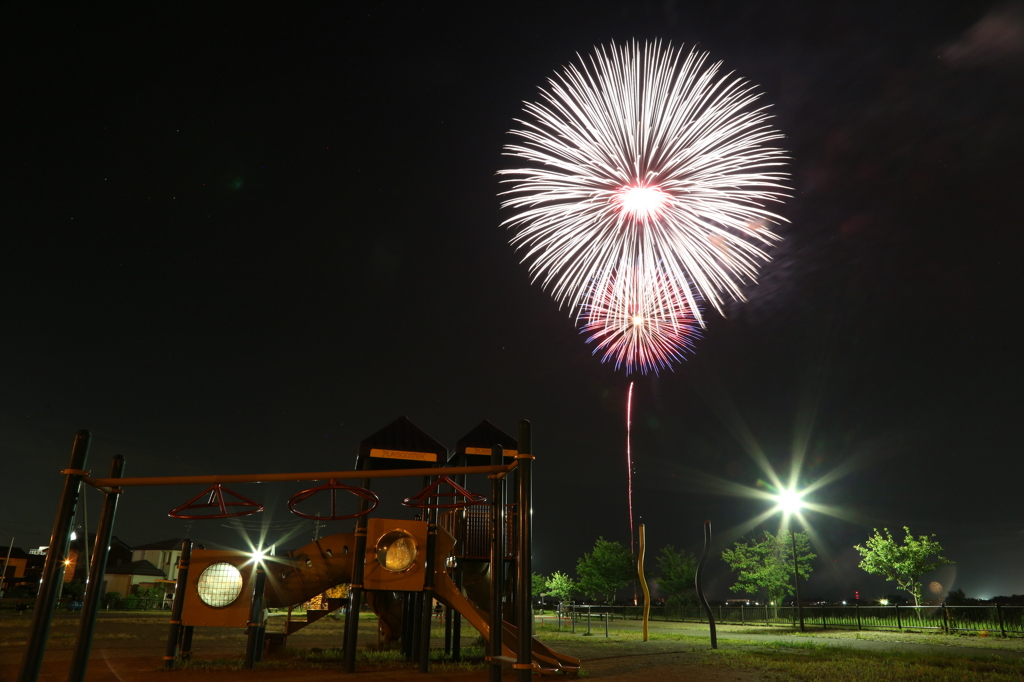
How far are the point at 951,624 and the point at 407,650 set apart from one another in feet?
77.3

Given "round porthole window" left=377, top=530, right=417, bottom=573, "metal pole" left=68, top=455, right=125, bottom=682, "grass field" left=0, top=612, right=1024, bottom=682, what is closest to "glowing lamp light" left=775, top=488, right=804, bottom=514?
"grass field" left=0, top=612, right=1024, bottom=682

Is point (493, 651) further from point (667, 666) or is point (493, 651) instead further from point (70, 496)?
point (667, 666)

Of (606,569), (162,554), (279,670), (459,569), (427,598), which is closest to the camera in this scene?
(279,670)

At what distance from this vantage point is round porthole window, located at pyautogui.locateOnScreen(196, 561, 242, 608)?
546 inches

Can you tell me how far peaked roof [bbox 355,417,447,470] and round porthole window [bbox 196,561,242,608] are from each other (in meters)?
4.01

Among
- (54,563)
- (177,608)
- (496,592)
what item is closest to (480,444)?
(177,608)

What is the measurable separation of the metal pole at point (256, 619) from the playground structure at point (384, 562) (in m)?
0.02

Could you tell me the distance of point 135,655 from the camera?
53.1 ft

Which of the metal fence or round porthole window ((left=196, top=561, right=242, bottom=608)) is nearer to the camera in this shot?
round porthole window ((left=196, top=561, right=242, bottom=608))

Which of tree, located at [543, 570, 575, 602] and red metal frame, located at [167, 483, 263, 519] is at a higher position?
red metal frame, located at [167, 483, 263, 519]

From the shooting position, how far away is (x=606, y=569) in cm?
5912

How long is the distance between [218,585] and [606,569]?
50405 millimetres

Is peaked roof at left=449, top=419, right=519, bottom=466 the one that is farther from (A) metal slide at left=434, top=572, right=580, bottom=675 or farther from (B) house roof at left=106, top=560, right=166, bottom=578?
(B) house roof at left=106, top=560, right=166, bottom=578

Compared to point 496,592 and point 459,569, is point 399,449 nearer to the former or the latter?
point 459,569
